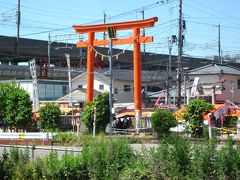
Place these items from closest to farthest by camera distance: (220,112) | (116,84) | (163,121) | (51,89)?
1. (163,121)
2. (220,112)
3. (51,89)
4. (116,84)

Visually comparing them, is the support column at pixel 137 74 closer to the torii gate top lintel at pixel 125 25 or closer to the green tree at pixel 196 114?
the torii gate top lintel at pixel 125 25

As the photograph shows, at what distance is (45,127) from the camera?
3003 cm

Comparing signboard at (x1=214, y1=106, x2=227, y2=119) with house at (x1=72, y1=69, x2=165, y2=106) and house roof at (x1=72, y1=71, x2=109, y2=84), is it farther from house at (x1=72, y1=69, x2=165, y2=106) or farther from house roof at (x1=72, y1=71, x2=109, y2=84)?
house roof at (x1=72, y1=71, x2=109, y2=84)

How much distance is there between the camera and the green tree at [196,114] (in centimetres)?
2391

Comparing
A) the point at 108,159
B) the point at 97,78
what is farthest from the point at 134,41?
the point at 108,159

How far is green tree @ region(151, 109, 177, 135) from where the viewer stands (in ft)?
82.2

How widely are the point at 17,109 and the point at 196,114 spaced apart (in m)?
13.0

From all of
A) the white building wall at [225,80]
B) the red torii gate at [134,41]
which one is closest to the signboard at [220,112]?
the red torii gate at [134,41]

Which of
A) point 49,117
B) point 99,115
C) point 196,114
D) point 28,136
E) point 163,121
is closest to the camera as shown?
point 196,114

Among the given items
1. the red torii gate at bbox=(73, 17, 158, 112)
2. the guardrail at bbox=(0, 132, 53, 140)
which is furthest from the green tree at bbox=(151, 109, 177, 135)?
the red torii gate at bbox=(73, 17, 158, 112)

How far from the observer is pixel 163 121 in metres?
25.1

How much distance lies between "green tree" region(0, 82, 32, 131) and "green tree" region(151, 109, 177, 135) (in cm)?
970

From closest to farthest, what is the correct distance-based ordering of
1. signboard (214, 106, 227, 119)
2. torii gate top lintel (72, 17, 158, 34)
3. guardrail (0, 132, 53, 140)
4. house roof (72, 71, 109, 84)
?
guardrail (0, 132, 53, 140) → signboard (214, 106, 227, 119) → torii gate top lintel (72, 17, 158, 34) → house roof (72, 71, 109, 84)

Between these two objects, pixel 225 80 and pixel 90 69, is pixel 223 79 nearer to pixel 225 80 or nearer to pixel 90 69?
pixel 225 80
